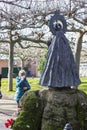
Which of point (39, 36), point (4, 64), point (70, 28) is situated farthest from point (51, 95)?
point (4, 64)

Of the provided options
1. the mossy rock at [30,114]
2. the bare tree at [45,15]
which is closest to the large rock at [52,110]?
A: the mossy rock at [30,114]

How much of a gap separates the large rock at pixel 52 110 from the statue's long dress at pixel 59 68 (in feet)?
0.49

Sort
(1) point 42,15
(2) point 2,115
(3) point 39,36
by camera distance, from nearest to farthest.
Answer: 1. (2) point 2,115
2. (1) point 42,15
3. (3) point 39,36

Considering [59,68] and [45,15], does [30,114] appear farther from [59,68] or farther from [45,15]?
[45,15]

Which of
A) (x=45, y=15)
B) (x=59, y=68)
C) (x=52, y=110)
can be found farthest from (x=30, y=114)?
(x=45, y=15)

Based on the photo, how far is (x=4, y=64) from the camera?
83250 millimetres

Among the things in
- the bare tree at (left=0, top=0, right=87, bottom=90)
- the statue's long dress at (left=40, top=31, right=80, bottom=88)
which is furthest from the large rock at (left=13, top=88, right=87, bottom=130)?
the bare tree at (left=0, top=0, right=87, bottom=90)

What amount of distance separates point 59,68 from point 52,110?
0.66 metres

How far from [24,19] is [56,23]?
548 inches

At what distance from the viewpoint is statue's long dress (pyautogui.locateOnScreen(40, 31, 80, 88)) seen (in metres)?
6.38

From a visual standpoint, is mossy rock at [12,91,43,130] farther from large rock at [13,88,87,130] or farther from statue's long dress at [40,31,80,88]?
statue's long dress at [40,31,80,88]

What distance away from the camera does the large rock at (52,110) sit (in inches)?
249

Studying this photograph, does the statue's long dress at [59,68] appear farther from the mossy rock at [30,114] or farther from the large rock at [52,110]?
the mossy rock at [30,114]

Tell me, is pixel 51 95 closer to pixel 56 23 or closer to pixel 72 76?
pixel 72 76
